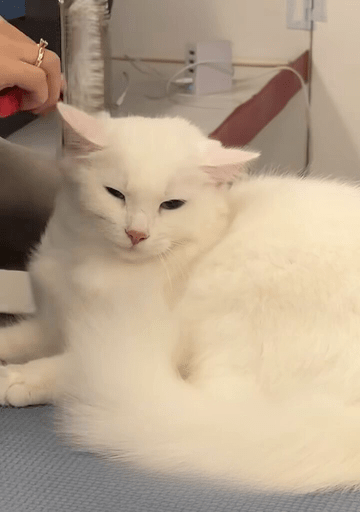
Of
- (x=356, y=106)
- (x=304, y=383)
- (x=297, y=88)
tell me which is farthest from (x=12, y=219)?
(x=356, y=106)

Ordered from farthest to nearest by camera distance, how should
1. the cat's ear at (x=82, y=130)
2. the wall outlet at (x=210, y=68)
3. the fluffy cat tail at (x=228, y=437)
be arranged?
1. the wall outlet at (x=210, y=68)
2. the cat's ear at (x=82, y=130)
3. the fluffy cat tail at (x=228, y=437)

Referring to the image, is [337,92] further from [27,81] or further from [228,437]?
[228,437]

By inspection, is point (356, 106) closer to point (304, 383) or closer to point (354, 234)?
point (354, 234)

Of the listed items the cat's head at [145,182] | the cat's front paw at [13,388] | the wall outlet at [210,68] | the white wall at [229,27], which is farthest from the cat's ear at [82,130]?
the white wall at [229,27]

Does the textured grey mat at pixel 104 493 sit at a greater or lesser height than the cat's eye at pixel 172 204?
lesser

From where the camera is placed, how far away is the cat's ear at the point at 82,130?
3.11 feet

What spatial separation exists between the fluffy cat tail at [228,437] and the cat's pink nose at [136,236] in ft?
0.65

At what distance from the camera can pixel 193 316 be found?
3.26ft

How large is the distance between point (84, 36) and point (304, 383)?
630mm

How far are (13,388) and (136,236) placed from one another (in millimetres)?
276

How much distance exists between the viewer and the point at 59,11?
1072 millimetres

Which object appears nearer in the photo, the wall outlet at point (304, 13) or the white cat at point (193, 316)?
the white cat at point (193, 316)

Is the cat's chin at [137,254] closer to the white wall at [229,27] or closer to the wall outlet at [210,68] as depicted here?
the wall outlet at [210,68]

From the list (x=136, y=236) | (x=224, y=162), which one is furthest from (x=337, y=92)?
(x=136, y=236)
